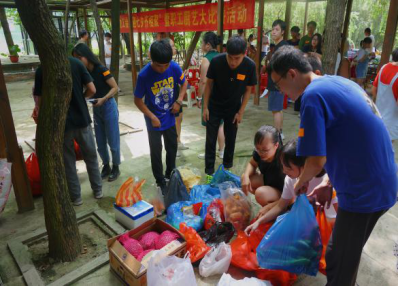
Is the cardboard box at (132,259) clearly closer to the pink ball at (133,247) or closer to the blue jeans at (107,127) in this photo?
the pink ball at (133,247)

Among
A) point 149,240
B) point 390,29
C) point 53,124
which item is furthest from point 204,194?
point 390,29

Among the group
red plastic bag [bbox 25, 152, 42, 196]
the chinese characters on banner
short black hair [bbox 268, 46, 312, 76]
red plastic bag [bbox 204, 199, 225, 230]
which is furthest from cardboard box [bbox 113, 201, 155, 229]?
the chinese characters on banner

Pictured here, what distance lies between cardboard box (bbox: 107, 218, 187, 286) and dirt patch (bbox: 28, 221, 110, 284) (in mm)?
311

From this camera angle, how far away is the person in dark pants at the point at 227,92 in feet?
10.5

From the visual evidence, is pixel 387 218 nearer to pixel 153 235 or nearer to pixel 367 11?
pixel 153 235

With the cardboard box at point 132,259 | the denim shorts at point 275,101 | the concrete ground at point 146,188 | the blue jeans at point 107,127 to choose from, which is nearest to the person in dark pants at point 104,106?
the blue jeans at point 107,127

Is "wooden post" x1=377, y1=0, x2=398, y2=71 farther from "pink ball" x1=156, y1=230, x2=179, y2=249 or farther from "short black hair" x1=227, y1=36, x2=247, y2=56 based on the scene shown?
"pink ball" x1=156, y1=230, x2=179, y2=249

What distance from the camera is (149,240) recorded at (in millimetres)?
2199

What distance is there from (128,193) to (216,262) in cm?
103

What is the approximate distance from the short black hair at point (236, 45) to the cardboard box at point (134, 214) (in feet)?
5.81

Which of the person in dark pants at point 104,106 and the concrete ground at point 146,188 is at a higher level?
the person in dark pants at point 104,106

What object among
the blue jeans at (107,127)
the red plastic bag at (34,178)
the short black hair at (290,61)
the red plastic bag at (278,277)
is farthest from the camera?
the blue jeans at (107,127)

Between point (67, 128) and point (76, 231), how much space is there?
1.02 m

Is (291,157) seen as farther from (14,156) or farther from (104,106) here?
(14,156)
